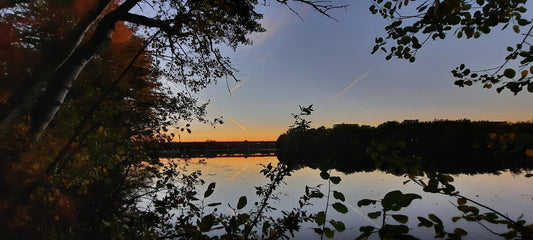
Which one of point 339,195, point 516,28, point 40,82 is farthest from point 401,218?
point 40,82

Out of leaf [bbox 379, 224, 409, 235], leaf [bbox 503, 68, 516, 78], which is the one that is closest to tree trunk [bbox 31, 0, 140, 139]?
leaf [bbox 379, 224, 409, 235]

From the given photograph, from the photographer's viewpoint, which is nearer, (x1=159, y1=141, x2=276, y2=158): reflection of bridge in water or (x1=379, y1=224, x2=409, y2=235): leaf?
(x1=379, y1=224, x2=409, y2=235): leaf

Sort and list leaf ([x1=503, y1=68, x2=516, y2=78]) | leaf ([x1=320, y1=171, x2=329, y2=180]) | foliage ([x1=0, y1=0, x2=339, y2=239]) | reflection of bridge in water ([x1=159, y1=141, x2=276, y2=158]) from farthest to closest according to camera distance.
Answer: reflection of bridge in water ([x1=159, y1=141, x2=276, y2=158]) → foliage ([x1=0, y1=0, x2=339, y2=239]) → leaf ([x1=503, y1=68, x2=516, y2=78]) → leaf ([x1=320, y1=171, x2=329, y2=180])

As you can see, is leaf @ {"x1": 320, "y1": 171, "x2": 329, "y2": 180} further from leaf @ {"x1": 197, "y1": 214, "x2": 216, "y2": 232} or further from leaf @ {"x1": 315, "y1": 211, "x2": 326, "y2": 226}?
leaf @ {"x1": 197, "y1": 214, "x2": 216, "y2": 232}

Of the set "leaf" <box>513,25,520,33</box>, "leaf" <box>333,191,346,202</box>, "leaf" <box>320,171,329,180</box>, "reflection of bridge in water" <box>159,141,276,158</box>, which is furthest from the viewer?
"reflection of bridge in water" <box>159,141,276,158</box>

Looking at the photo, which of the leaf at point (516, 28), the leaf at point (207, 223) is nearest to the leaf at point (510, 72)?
the leaf at point (516, 28)

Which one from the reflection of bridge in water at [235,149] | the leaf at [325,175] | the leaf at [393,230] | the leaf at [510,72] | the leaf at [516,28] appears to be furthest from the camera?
the reflection of bridge in water at [235,149]

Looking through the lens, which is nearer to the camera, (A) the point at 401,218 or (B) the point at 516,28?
(A) the point at 401,218

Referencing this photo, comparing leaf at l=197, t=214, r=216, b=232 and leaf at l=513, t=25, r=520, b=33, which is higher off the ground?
leaf at l=513, t=25, r=520, b=33

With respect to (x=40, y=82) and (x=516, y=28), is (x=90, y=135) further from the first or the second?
(x=516, y=28)

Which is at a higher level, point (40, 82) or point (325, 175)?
point (40, 82)

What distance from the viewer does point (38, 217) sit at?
17.5 feet

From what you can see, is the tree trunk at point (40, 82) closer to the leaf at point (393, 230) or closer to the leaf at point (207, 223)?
the leaf at point (207, 223)

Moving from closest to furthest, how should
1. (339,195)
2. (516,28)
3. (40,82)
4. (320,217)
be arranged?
(339,195) → (320,217) → (516,28) → (40,82)
